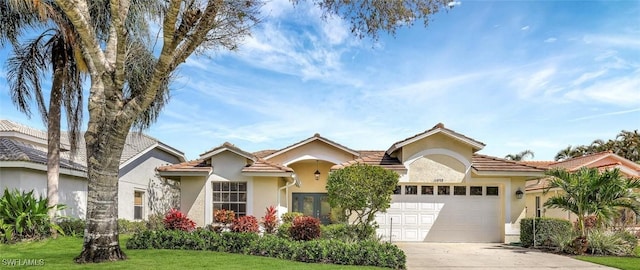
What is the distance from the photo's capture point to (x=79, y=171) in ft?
63.3

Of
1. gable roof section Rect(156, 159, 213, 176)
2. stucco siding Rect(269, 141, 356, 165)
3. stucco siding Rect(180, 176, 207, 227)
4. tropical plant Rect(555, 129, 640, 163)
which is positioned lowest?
stucco siding Rect(180, 176, 207, 227)

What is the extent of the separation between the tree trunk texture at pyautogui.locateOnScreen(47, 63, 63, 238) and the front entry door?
9.44 meters

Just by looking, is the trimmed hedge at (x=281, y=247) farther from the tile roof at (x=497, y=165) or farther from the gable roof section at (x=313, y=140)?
the tile roof at (x=497, y=165)

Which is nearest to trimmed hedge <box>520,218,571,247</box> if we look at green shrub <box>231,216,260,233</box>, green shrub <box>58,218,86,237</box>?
green shrub <box>231,216,260,233</box>

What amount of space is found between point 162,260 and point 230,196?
6.73 m

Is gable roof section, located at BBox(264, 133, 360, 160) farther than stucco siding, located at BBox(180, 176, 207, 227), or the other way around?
gable roof section, located at BBox(264, 133, 360, 160)

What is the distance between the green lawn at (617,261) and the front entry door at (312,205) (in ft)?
34.2

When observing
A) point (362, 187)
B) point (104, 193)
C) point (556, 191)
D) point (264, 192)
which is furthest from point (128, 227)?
point (556, 191)

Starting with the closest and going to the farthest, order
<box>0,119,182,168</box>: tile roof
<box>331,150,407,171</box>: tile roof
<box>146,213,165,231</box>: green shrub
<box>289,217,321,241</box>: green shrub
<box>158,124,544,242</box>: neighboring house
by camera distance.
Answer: <box>289,217,321,241</box>: green shrub
<box>158,124,544,242</box>: neighboring house
<box>0,119,182,168</box>: tile roof
<box>331,150,407,171</box>: tile roof
<box>146,213,165,231</box>: green shrub

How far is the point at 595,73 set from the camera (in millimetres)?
16453

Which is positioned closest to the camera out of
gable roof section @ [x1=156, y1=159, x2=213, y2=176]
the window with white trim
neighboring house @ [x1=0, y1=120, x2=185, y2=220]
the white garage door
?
neighboring house @ [x1=0, y1=120, x2=185, y2=220]

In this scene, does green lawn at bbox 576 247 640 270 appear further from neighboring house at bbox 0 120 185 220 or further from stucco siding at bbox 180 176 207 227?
neighboring house at bbox 0 120 185 220

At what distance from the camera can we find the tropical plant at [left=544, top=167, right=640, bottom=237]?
593 inches

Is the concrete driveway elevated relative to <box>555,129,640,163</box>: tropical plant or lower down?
lower down
